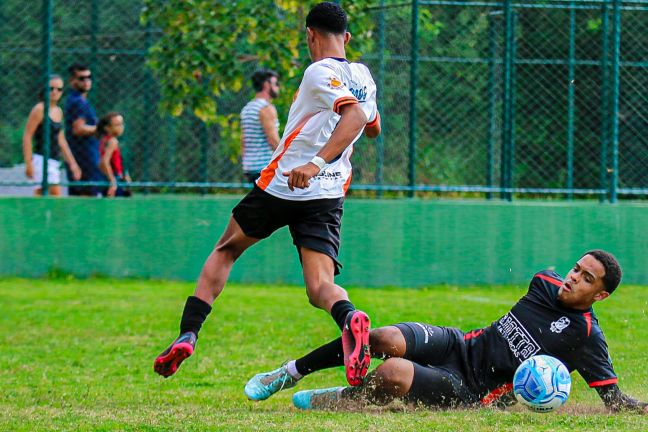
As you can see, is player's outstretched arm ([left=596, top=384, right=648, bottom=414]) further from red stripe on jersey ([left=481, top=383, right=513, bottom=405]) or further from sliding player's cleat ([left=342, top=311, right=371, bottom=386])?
sliding player's cleat ([left=342, top=311, right=371, bottom=386])

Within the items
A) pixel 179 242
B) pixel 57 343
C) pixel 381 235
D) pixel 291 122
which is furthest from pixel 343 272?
pixel 291 122

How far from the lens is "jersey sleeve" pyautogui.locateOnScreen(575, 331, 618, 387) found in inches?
237

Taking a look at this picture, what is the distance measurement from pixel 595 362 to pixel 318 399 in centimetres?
138

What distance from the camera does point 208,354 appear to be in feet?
27.5

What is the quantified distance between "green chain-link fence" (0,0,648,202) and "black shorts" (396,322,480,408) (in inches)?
241

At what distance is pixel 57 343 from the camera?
8711mm

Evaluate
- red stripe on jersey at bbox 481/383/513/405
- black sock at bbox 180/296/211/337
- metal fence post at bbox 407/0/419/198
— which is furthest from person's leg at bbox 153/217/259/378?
metal fence post at bbox 407/0/419/198

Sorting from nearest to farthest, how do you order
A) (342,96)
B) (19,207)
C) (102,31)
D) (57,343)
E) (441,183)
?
(342,96) < (57,343) < (19,207) < (441,183) < (102,31)

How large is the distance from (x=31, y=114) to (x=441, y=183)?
4.42 m

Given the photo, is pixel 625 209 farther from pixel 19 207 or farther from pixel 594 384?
pixel 594 384

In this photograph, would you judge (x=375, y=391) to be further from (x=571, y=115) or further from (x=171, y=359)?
(x=571, y=115)

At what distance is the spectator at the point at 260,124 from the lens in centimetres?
1233

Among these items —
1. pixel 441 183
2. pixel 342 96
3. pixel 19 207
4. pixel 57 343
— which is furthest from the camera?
pixel 441 183

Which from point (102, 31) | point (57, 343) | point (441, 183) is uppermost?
point (102, 31)
